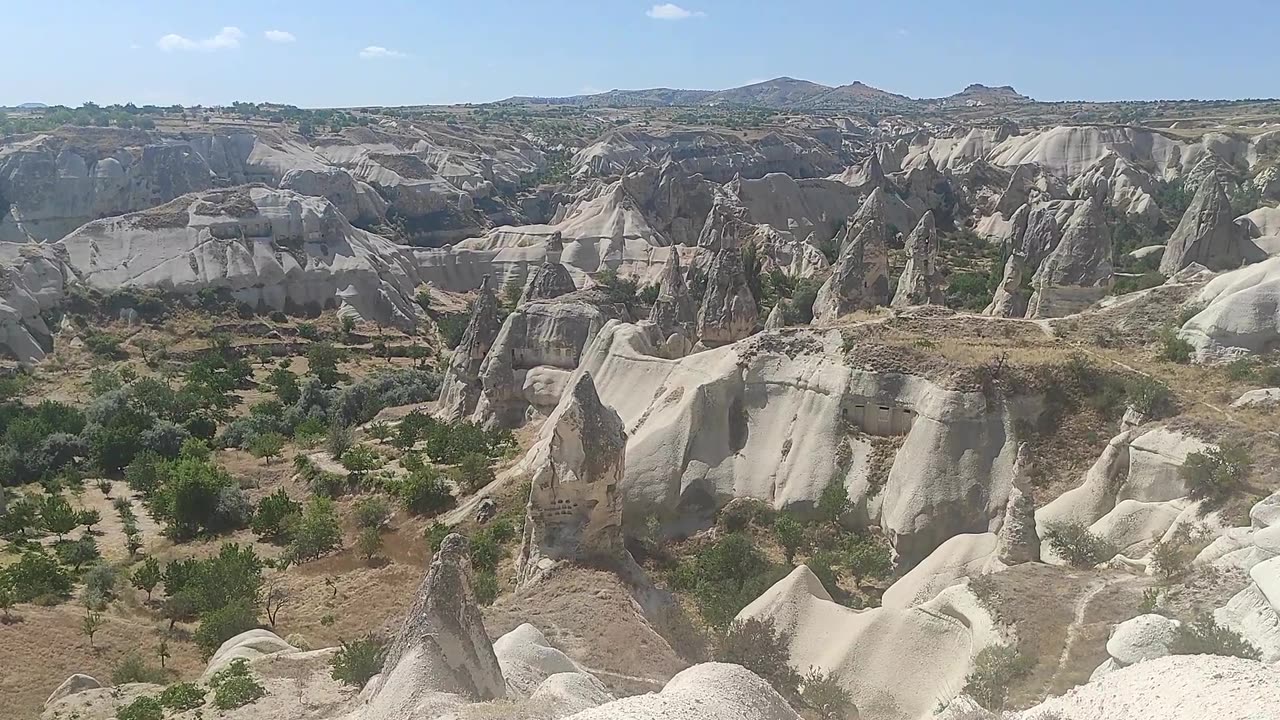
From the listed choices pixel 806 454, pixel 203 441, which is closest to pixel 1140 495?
pixel 806 454

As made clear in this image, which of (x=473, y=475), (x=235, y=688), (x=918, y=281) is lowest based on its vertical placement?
(x=473, y=475)

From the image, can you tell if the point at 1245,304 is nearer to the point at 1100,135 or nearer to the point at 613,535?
the point at 613,535

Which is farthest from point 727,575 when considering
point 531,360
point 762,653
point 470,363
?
point 470,363

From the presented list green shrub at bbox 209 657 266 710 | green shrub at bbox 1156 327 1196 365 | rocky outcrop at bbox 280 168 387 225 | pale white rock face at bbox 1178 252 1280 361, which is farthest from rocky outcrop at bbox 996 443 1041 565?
rocky outcrop at bbox 280 168 387 225

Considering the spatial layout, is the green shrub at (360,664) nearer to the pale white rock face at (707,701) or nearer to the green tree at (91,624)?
the pale white rock face at (707,701)

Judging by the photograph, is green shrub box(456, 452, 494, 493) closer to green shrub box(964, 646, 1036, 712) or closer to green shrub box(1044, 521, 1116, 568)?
green shrub box(1044, 521, 1116, 568)

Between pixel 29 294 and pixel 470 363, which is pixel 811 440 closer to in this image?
pixel 470 363
